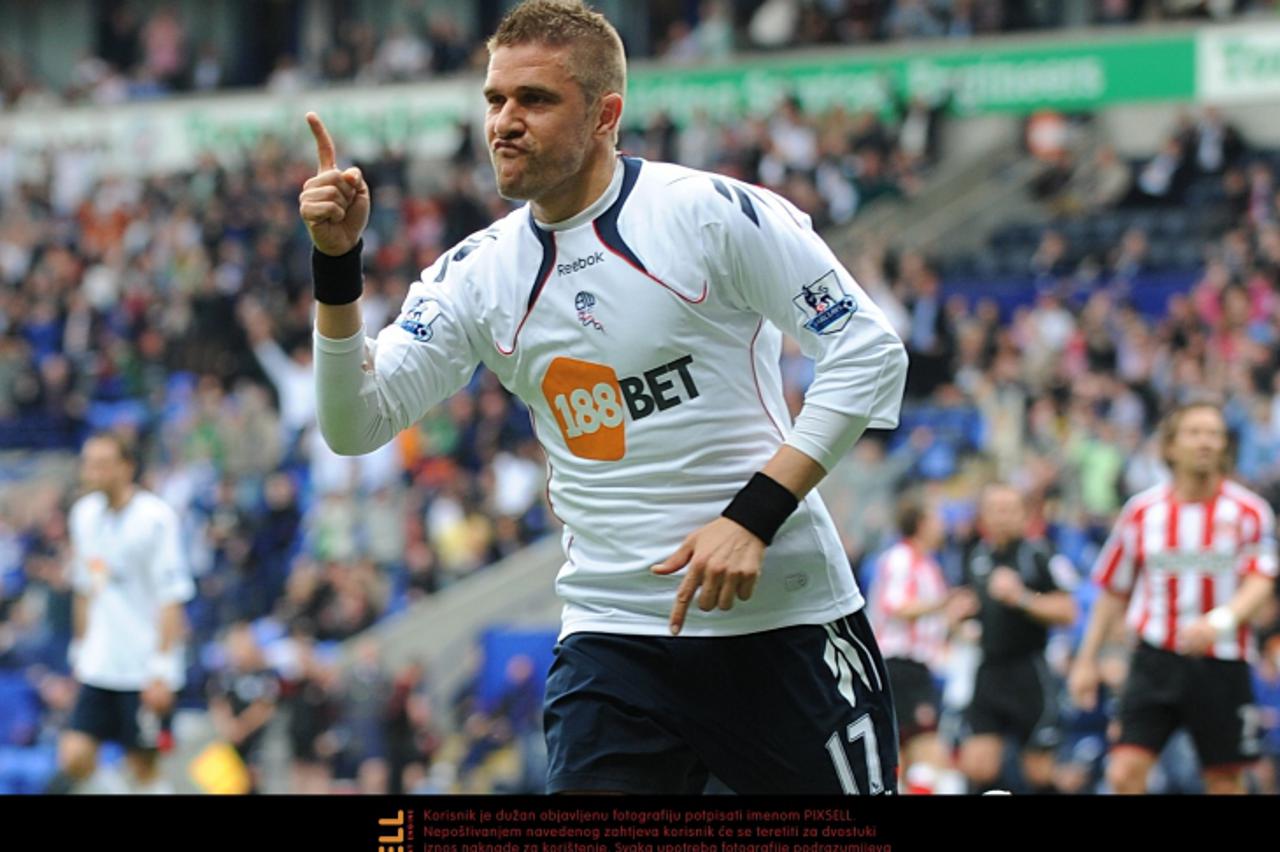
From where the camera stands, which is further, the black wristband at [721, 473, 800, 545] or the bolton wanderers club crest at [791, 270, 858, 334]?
the bolton wanderers club crest at [791, 270, 858, 334]

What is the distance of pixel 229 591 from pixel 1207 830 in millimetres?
14300

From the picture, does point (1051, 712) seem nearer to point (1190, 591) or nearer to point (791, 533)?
point (1190, 591)

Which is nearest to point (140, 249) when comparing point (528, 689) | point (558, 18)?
point (528, 689)

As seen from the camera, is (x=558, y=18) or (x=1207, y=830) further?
(x=558, y=18)

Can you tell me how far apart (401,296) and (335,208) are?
55.0ft

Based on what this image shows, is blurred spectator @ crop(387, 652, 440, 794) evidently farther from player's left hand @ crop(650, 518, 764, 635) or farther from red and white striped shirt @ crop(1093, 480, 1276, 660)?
player's left hand @ crop(650, 518, 764, 635)

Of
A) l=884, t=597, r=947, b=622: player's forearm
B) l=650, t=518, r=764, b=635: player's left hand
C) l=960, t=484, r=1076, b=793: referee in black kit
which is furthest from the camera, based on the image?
l=884, t=597, r=947, b=622: player's forearm

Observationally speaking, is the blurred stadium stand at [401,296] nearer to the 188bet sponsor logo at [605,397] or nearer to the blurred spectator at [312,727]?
the blurred spectator at [312,727]

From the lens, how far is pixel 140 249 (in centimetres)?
2548

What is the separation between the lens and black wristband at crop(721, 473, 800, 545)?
4488 mm

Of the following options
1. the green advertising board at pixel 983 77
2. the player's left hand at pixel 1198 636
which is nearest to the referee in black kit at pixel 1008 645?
the player's left hand at pixel 1198 636

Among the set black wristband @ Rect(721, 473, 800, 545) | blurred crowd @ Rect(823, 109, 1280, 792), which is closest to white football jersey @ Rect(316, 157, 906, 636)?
black wristband @ Rect(721, 473, 800, 545)

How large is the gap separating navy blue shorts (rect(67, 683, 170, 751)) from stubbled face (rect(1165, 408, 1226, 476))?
540 centimetres

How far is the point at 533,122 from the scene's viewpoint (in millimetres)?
4730
